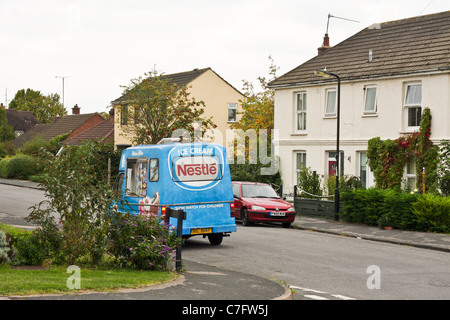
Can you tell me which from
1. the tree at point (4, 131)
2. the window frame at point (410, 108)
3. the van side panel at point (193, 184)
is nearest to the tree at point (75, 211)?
the van side panel at point (193, 184)

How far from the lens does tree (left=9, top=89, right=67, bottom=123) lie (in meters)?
121

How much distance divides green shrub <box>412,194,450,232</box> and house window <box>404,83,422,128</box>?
20.9 ft

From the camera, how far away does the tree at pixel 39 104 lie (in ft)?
396

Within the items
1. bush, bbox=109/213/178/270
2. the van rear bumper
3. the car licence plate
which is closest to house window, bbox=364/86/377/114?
the van rear bumper

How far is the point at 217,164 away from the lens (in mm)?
17969

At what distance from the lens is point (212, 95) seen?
172ft

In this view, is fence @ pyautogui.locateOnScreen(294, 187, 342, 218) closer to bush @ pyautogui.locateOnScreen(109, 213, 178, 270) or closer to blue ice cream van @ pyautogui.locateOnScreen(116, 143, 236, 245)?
blue ice cream van @ pyautogui.locateOnScreen(116, 143, 236, 245)

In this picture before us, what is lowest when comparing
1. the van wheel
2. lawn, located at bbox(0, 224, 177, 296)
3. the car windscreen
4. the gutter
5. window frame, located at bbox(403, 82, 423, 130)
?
the van wheel

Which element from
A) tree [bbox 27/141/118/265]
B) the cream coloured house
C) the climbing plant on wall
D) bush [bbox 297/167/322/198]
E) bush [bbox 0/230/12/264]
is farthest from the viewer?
the cream coloured house

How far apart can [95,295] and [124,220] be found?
11.0 feet

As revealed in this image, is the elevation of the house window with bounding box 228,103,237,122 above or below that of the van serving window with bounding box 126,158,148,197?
above

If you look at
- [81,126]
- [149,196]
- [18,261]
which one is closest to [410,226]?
[149,196]

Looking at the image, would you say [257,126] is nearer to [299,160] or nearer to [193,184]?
[299,160]

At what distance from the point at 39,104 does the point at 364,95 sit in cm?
10264
